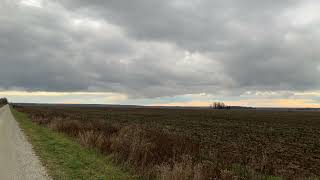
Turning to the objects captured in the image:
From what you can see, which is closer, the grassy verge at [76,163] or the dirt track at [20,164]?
the dirt track at [20,164]

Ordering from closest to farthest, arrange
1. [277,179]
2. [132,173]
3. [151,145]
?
[132,173] < [277,179] < [151,145]

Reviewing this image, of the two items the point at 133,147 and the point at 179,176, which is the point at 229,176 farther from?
the point at 133,147

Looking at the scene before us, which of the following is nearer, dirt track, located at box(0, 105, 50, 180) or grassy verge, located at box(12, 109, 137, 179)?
dirt track, located at box(0, 105, 50, 180)

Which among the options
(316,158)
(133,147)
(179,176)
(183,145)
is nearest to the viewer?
(179,176)

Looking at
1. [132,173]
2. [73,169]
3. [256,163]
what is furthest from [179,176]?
[256,163]

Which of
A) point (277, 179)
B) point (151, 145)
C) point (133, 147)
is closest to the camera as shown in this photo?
point (277, 179)

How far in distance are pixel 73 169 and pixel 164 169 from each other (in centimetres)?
298

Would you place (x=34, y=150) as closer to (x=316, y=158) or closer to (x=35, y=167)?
(x=35, y=167)

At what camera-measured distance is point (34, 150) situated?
1480 centimetres

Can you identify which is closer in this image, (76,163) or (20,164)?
(20,164)

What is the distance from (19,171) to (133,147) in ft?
15.4

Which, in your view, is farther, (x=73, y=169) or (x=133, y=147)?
(x=133, y=147)

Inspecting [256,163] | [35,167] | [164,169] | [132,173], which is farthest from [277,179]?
[35,167]

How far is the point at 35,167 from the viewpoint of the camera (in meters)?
10.7
